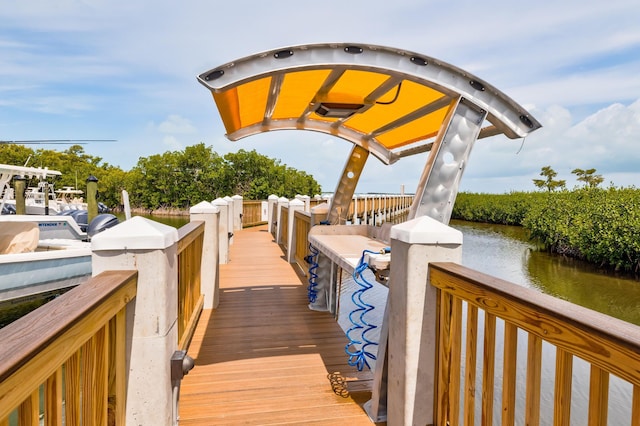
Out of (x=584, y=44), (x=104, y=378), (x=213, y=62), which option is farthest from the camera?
(x=584, y=44)

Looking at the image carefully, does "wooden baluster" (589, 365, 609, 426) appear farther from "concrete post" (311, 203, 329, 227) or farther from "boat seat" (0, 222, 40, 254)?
"boat seat" (0, 222, 40, 254)

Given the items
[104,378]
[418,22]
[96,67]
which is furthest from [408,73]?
[96,67]

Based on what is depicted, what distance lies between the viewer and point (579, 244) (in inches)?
580

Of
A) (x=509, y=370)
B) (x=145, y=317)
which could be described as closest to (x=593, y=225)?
(x=509, y=370)

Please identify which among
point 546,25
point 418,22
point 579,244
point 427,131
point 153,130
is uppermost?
point 153,130

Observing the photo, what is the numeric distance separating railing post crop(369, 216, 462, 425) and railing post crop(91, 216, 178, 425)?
50.4 inches

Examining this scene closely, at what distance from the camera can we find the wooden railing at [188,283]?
3.33 m

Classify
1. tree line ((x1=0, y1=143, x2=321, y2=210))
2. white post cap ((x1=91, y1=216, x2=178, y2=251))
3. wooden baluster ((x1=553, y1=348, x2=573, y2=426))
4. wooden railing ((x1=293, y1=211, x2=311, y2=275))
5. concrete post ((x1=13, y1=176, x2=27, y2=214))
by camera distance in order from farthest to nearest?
tree line ((x1=0, y1=143, x2=321, y2=210))
concrete post ((x1=13, y1=176, x2=27, y2=214))
wooden railing ((x1=293, y1=211, x2=311, y2=275))
white post cap ((x1=91, y1=216, x2=178, y2=251))
wooden baluster ((x1=553, y1=348, x2=573, y2=426))

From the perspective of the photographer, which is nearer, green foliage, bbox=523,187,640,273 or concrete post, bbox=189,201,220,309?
concrete post, bbox=189,201,220,309

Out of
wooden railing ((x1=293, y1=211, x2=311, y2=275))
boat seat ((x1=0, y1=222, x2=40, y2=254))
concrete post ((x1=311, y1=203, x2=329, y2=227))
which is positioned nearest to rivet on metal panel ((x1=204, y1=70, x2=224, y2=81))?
concrete post ((x1=311, y1=203, x2=329, y2=227))

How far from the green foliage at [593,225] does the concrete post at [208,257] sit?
42.1 ft

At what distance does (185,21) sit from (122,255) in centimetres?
599

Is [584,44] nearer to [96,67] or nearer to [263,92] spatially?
[263,92]

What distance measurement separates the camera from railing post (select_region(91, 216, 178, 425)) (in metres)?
2.04
